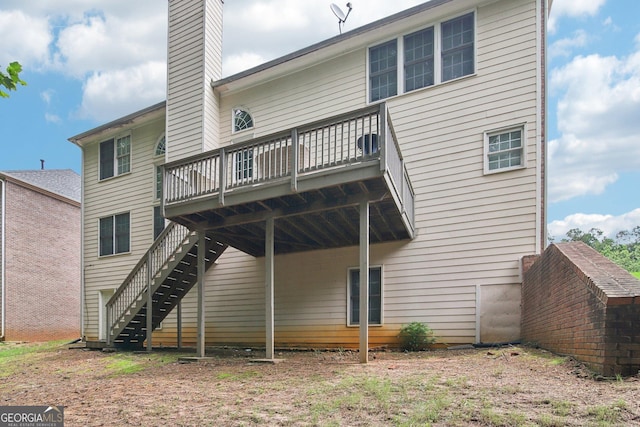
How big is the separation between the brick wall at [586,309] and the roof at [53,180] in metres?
20.6

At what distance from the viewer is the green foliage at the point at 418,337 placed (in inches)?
400

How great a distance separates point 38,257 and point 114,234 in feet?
22.7

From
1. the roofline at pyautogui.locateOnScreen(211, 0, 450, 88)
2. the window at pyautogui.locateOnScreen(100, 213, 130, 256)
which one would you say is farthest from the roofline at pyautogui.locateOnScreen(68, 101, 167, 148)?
the window at pyautogui.locateOnScreen(100, 213, 130, 256)

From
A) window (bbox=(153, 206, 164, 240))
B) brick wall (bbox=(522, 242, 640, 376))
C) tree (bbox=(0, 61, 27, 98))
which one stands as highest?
tree (bbox=(0, 61, 27, 98))

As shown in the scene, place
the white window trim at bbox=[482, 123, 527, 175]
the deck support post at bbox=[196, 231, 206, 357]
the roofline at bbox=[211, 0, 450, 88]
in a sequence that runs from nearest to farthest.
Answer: the deck support post at bbox=[196, 231, 206, 357] < the white window trim at bbox=[482, 123, 527, 175] < the roofline at bbox=[211, 0, 450, 88]

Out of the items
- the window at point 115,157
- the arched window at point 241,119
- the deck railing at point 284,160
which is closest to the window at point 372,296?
the deck railing at point 284,160

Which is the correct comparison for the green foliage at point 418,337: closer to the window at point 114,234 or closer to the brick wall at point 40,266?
the window at point 114,234

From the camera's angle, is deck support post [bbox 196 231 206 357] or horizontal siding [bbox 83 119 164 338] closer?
deck support post [bbox 196 231 206 357]

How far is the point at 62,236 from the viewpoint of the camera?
2183 centimetres

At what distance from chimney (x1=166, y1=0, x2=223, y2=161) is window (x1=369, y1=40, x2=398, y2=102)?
512cm

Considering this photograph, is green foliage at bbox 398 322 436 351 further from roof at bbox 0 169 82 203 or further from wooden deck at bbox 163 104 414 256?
roof at bbox 0 169 82 203

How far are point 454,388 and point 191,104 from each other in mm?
11514

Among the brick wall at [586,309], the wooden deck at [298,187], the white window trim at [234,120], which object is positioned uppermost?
the white window trim at [234,120]

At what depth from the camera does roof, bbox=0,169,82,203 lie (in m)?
20.9
